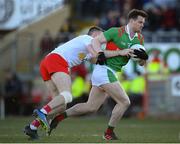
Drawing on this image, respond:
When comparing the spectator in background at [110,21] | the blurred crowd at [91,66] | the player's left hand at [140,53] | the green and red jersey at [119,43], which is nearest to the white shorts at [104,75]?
the green and red jersey at [119,43]

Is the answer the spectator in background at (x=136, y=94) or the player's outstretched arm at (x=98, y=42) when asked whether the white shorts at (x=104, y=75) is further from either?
the spectator in background at (x=136, y=94)

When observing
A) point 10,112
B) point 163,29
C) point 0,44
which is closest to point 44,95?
point 10,112

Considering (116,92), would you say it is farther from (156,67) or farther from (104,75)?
(156,67)

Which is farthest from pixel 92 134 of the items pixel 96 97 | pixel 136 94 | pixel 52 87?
pixel 136 94

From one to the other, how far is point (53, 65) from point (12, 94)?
42.1 feet

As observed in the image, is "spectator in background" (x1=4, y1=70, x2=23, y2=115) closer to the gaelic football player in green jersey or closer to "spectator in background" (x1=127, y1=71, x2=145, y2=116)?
"spectator in background" (x1=127, y1=71, x2=145, y2=116)

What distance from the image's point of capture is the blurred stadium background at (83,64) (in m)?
24.6

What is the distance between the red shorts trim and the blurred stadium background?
10.9 metres

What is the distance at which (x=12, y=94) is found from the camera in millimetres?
25688

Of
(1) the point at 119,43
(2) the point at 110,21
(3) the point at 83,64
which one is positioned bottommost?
(3) the point at 83,64

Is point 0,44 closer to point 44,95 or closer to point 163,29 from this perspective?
point 44,95

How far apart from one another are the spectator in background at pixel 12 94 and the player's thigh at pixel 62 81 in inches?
500

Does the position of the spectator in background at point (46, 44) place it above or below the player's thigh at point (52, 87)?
below

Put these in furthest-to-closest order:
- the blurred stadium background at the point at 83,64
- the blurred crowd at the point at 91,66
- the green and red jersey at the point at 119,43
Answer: the blurred crowd at the point at 91,66, the blurred stadium background at the point at 83,64, the green and red jersey at the point at 119,43
